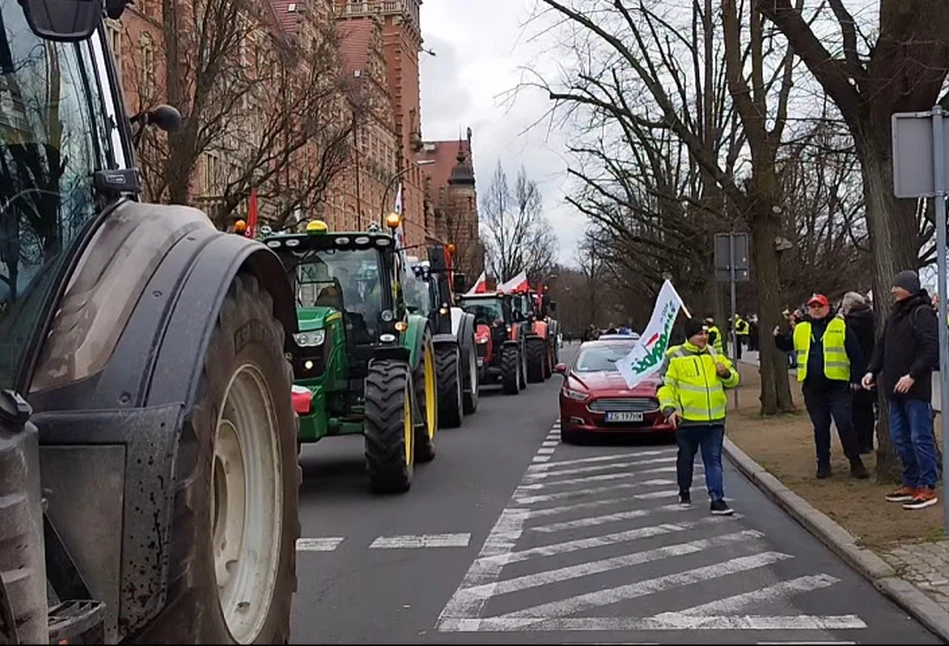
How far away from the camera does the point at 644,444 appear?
1678 cm

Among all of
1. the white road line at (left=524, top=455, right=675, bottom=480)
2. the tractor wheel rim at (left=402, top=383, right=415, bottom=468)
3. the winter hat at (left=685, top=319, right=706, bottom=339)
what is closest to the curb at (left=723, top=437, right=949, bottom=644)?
the winter hat at (left=685, top=319, right=706, bottom=339)

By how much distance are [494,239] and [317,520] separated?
219 feet

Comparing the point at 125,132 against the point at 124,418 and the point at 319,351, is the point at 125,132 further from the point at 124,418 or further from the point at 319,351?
the point at 319,351

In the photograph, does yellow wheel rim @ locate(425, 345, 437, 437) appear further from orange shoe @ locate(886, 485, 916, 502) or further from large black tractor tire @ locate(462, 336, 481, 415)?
large black tractor tire @ locate(462, 336, 481, 415)

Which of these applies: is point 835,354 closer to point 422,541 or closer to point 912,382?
point 912,382

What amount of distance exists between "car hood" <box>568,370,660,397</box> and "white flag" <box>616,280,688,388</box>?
2.61 meters

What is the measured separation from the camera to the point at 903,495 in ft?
33.0

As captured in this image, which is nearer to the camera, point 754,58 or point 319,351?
point 319,351

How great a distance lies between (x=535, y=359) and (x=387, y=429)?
23247 mm

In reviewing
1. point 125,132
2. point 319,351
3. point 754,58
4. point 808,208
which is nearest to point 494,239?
point 808,208

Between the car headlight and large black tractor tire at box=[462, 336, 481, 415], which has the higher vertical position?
the car headlight

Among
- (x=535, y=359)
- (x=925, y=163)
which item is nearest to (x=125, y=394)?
(x=925, y=163)

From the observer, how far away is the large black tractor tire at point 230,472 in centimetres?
334

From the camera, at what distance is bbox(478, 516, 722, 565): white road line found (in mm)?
8469
